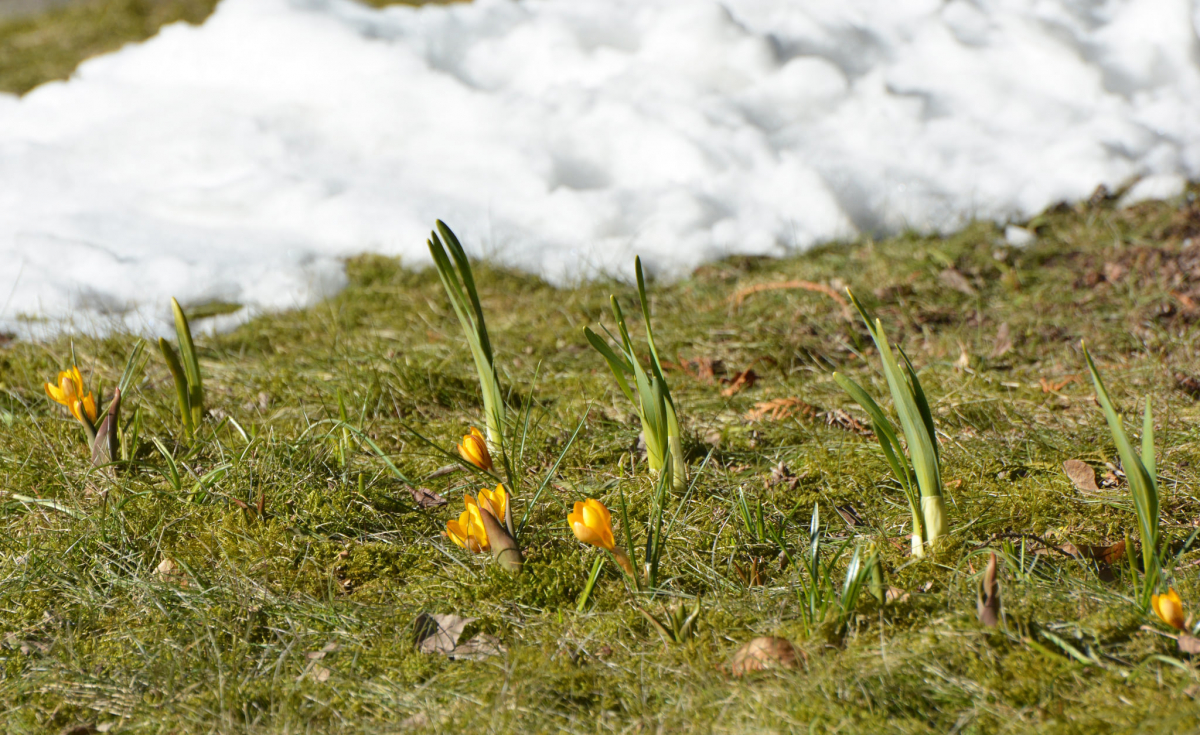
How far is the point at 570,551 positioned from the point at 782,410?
2.99 feet

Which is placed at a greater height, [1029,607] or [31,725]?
[1029,607]

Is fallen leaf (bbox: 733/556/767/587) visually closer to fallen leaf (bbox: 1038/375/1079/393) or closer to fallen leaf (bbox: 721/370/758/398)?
fallen leaf (bbox: 721/370/758/398)

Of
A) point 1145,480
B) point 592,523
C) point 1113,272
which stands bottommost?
point 592,523

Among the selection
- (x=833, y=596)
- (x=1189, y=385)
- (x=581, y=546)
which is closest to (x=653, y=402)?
(x=581, y=546)

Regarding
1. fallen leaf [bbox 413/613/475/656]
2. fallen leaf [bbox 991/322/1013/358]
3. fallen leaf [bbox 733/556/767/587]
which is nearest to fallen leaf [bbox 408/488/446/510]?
fallen leaf [bbox 413/613/475/656]

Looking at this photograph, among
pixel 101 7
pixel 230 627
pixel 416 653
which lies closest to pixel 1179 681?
pixel 416 653

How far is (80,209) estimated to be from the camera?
14.1 ft

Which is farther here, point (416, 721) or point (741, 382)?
point (741, 382)

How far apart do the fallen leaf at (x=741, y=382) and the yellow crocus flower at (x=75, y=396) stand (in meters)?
1.76

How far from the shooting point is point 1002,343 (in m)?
3.02

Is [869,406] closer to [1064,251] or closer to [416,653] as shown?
[416,653]

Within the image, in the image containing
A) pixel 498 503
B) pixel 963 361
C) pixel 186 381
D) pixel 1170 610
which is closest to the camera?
pixel 1170 610

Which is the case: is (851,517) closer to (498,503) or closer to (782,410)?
(782,410)

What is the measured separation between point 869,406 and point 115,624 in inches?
60.6
